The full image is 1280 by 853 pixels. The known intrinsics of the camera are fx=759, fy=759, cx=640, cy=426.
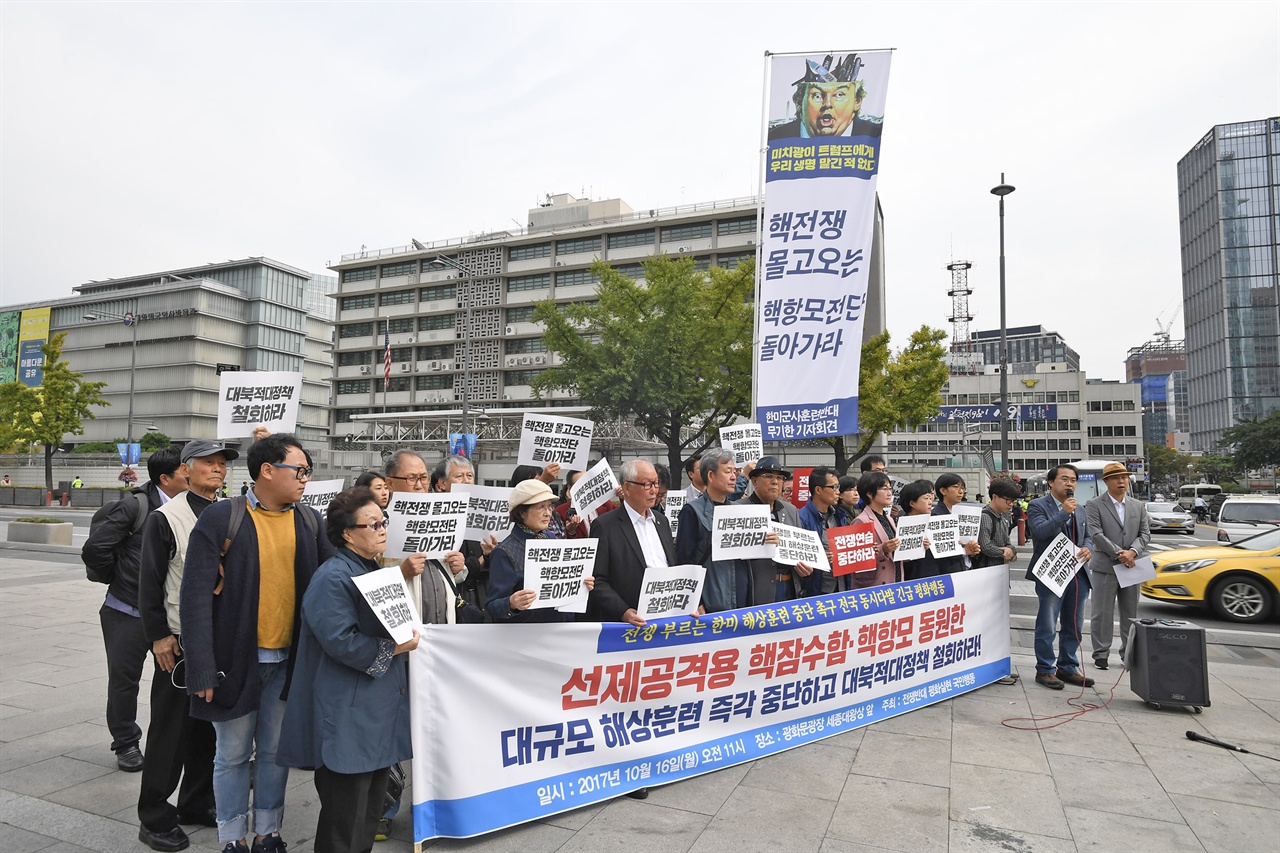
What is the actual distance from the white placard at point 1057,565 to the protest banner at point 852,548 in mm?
1786

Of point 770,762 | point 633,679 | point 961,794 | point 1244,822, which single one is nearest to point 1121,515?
point 1244,822

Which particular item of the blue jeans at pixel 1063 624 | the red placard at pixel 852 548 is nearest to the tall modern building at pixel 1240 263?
the blue jeans at pixel 1063 624

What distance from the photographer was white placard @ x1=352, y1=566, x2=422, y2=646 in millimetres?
3202

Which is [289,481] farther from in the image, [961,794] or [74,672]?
[74,672]

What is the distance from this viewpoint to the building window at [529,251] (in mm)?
64875

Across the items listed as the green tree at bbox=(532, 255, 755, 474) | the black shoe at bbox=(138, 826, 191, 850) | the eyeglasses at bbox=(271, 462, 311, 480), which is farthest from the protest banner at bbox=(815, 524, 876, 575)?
the green tree at bbox=(532, 255, 755, 474)

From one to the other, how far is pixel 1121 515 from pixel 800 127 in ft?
19.3

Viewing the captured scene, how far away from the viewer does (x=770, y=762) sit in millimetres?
4977

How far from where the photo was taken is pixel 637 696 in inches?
177

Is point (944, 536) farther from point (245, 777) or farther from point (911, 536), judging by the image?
point (245, 777)

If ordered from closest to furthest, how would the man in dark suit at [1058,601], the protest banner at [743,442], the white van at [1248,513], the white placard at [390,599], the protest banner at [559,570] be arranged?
the white placard at [390,599] → the protest banner at [559,570] → the man in dark suit at [1058,601] → the protest banner at [743,442] → the white van at [1248,513]

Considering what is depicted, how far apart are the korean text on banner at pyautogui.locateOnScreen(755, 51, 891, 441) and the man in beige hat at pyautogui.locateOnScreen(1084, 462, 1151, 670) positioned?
2829 millimetres

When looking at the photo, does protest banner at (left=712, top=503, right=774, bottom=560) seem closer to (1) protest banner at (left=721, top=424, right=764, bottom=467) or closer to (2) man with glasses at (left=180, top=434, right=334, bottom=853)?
(2) man with glasses at (left=180, top=434, right=334, bottom=853)

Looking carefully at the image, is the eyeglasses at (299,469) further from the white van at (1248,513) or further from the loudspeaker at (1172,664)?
the white van at (1248,513)
